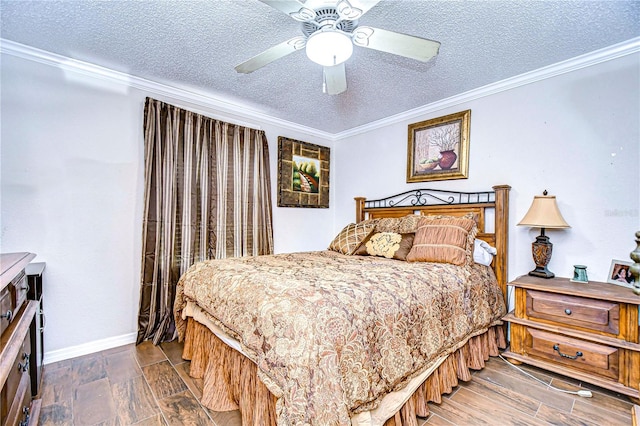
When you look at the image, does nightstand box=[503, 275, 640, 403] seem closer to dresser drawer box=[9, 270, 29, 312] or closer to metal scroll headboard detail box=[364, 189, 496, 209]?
metal scroll headboard detail box=[364, 189, 496, 209]

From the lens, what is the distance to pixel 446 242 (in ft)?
7.74

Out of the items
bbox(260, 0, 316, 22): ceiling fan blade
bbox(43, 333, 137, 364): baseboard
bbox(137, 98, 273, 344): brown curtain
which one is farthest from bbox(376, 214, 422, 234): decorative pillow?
bbox(43, 333, 137, 364): baseboard

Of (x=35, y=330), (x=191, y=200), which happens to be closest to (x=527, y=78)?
(x=191, y=200)

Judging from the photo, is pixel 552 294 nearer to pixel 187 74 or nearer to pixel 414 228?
pixel 414 228

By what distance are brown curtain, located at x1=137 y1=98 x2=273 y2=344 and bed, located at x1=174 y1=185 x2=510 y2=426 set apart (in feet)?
1.54

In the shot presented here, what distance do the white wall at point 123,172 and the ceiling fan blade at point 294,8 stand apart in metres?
1.96

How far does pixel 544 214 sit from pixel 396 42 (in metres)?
1.79

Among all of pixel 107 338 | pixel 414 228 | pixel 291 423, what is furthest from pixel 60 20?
pixel 414 228

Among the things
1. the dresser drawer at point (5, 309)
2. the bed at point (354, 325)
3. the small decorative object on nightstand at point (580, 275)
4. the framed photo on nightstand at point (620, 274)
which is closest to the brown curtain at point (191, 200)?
the bed at point (354, 325)

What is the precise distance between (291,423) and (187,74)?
9.10 feet

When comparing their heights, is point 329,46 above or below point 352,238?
above

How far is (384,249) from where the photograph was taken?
2.69m

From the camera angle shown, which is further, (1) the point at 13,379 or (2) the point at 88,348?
(2) the point at 88,348

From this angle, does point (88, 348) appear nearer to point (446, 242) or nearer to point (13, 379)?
point (13, 379)
